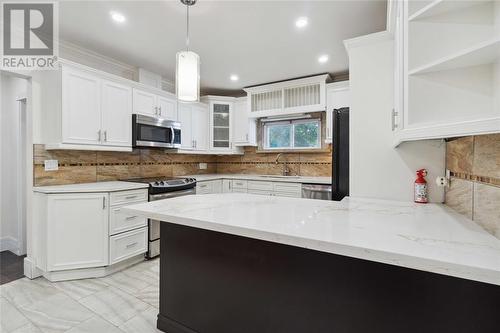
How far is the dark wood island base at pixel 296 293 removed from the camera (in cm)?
94

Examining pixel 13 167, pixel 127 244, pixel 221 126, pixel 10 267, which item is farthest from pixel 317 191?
pixel 13 167

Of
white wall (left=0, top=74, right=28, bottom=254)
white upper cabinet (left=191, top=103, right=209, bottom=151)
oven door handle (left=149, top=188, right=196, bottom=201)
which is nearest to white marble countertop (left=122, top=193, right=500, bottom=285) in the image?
oven door handle (left=149, top=188, right=196, bottom=201)

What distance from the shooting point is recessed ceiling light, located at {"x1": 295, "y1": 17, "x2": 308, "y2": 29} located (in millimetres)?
2363

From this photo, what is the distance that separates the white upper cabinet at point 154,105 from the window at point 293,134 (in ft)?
5.63

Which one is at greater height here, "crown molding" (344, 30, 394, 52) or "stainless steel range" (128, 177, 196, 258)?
"crown molding" (344, 30, 394, 52)

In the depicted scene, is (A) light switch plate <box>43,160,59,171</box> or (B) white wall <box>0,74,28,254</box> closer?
(A) light switch plate <box>43,160,59,171</box>

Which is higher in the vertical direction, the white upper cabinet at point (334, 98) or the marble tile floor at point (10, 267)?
the white upper cabinet at point (334, 98)

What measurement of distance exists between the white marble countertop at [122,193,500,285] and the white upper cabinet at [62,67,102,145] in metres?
1.77

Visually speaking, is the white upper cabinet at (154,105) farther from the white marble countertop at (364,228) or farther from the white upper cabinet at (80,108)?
the white marble countertop at (364,228)

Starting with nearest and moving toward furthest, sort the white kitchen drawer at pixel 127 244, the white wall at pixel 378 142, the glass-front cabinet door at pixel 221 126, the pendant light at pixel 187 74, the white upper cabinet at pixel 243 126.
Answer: the pendant light at pixel 187 74, the white wall at pixel 378 142, the white kitchen drawer at pixel 127 244, the white upper cabinet at pixel 243 126, the glass-front cabinet door at pixel 221 126

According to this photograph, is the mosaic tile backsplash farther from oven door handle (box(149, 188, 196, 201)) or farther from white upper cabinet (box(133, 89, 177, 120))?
oven door handle (box(149, 188, 196, 201))

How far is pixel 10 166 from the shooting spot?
3303 millimetres

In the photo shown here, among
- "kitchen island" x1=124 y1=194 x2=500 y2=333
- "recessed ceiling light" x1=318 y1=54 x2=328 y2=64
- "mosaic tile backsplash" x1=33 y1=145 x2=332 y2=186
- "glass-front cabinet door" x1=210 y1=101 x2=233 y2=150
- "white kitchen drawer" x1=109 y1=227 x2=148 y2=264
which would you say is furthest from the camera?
"glass-front cabinet door" x1=210 y1=101 x2=233 y2=150

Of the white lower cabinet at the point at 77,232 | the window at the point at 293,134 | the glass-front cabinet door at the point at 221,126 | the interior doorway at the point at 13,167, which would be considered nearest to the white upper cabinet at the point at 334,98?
the window at the point at 293,134
